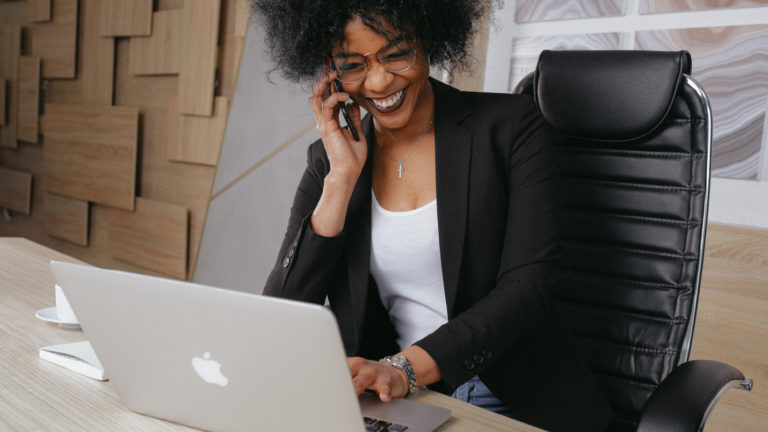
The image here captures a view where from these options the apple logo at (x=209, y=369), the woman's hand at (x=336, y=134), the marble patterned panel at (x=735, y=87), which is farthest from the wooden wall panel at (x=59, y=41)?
the apple logo at (x=209, y=369)

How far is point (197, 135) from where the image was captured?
10.2 ft

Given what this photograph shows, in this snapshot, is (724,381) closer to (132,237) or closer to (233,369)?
(233,369)

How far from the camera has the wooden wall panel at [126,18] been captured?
11.1ft

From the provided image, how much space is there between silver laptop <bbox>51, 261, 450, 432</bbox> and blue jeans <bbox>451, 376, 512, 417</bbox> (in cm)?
47

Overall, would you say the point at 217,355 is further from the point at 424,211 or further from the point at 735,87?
the point at 735,87

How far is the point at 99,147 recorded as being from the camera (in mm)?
3707

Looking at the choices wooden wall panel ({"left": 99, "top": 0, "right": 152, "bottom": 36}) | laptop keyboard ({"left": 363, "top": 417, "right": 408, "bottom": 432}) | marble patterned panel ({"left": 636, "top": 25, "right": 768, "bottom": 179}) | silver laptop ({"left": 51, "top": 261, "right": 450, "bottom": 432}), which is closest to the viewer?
silver laptop ({"left": 51, "top": 261, "right": 450, "bottom": 432})

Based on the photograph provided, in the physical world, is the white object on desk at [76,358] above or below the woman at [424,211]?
below

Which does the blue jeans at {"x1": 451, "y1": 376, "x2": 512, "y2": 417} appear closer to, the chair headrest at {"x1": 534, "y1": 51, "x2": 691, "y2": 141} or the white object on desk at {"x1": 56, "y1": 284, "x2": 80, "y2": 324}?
the chair headrest at {"x1": 534, "y1": 51, "x2": 691, "y2": 141}

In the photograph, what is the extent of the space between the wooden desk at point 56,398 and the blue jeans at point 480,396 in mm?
361

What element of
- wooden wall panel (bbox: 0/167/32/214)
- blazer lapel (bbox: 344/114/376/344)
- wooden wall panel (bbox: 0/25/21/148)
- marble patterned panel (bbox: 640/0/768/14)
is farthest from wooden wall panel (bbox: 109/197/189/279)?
marble patterned panel (bbox: 640/0/768/14)

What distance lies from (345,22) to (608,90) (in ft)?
1.69

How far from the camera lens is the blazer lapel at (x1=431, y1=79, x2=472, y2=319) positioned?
1.28m

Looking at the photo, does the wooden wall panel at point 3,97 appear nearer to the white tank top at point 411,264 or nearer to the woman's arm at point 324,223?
the woman's arm at point 324,223
